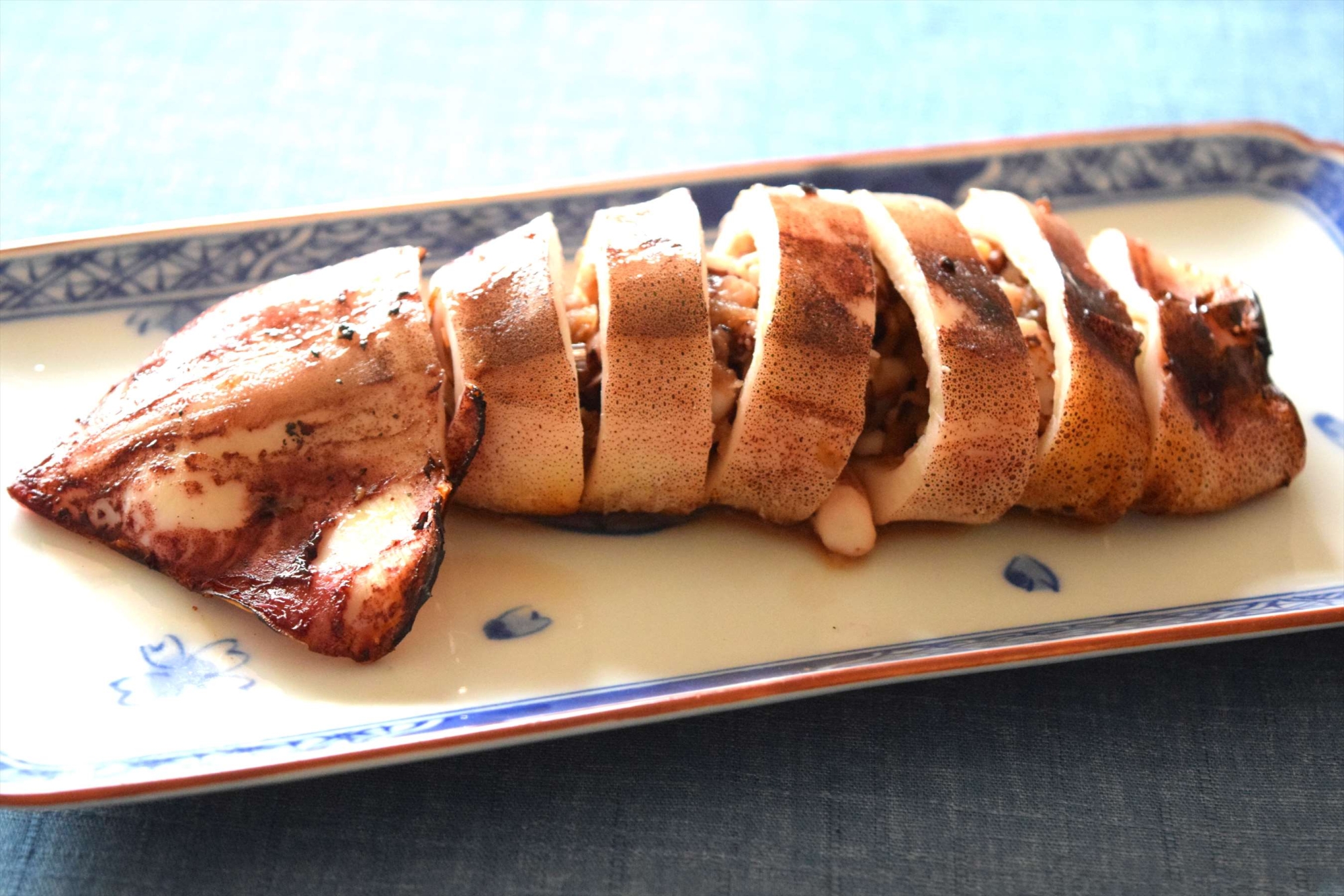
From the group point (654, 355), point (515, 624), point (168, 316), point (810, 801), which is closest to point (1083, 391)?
point (654, 355)

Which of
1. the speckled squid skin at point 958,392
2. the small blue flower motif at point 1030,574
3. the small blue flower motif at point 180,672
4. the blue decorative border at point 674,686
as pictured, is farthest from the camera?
the small blue flower motif at point 1030,574

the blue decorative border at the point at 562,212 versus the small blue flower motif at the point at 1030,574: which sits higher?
the blue decorative border at the point at 562,212

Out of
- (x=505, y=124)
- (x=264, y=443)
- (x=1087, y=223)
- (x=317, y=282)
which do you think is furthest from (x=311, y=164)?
(x=1087, y=223)

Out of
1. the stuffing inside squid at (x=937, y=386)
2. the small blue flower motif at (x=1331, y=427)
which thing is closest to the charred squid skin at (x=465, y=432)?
the stuffing inside squid at (x=937, y=386)

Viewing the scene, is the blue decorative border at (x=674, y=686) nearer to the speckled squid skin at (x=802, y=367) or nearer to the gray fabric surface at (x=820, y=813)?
the gray fabric surface at (x=820, y=813)

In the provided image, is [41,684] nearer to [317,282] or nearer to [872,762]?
[317,282]

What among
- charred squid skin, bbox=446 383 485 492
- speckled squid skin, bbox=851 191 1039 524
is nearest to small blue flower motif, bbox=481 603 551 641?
charred squid skin, bbox=446 383 485 492

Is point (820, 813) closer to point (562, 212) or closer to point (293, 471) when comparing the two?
point (293, 471)
